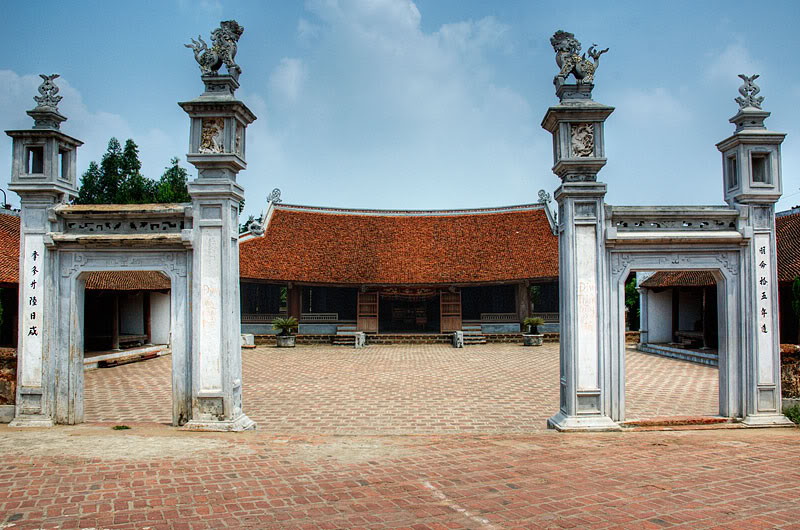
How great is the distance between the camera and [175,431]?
749 cm

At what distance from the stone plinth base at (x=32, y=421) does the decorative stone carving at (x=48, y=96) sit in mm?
4630

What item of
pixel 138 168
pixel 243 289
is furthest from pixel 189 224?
pixel 138 168

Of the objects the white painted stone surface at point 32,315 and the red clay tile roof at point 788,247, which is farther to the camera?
the red clay tile roof at point 788,247

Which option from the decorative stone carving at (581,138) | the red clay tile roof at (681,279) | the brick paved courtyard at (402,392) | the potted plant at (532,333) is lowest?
the brick paved courtyard at (402,392)

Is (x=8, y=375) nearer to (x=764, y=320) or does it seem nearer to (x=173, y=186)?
(x=764, y=320)

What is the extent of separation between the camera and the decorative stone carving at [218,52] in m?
8.08

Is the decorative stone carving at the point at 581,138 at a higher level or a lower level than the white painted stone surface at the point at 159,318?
higher

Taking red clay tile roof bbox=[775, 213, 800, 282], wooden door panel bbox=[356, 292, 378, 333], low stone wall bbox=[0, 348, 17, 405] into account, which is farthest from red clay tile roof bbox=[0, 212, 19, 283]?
red clay tile roof bbox=[775, 213, 800, 282]

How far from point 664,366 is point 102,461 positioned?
1608cm

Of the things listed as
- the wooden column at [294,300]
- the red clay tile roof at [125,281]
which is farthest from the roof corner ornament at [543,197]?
the red clay tile roof at [125,281]

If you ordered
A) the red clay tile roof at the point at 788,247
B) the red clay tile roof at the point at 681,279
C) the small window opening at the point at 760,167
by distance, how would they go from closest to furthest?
the small window opening at the point at 760,167 < the red clay tile roof at the point at 788,247 < the red clay tile roof at the point at 681,279

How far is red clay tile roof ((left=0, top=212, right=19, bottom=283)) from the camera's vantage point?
13242mm

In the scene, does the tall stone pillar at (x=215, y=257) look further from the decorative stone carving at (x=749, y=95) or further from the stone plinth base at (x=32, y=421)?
the decorative stone carving at (x=749, y=95)

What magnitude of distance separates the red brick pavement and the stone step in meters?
10.5
